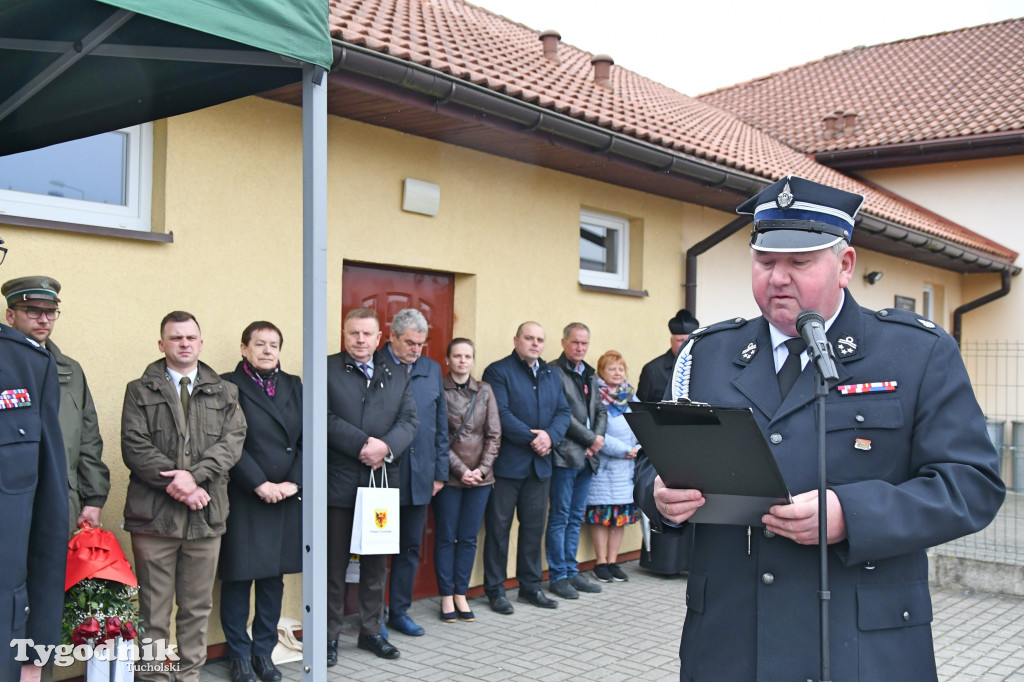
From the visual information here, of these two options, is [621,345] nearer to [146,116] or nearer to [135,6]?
[146,116]

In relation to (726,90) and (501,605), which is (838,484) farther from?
(726,90)

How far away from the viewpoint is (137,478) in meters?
4.77

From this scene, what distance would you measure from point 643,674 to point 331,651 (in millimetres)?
1894

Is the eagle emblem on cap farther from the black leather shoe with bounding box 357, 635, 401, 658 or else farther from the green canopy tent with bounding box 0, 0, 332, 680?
the black leather shoe with bounding box 357, 635, 401, 658

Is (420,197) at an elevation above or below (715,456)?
above

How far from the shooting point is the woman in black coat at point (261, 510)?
16.9ft

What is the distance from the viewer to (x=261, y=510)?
520 centimetres

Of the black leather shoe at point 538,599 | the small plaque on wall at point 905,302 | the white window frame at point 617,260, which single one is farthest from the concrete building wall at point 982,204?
the black leather shoe at point 538,599

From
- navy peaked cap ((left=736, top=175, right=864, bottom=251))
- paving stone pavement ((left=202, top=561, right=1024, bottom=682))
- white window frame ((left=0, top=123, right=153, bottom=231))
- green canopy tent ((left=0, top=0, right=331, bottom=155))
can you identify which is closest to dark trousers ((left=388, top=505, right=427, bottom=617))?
paving stone pavement ((left=202, top=561, right=1024, bottom=682))

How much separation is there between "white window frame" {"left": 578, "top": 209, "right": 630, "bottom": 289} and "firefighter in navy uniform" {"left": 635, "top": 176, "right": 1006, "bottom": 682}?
633 centimetres

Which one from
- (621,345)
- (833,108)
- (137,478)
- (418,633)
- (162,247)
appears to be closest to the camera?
A: (137,478)

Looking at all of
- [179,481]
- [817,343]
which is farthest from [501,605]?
[817,343]

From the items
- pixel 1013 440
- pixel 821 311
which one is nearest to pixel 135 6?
pixel 821 311

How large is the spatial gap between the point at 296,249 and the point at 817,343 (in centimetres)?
443
